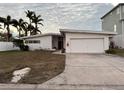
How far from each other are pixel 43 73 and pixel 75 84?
2253 millimetres

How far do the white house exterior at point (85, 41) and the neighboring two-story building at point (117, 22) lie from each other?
6834 millimetres

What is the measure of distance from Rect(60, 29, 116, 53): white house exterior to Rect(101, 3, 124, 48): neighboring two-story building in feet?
22.4

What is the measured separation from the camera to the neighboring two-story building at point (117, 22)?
3034cm

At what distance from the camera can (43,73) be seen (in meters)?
9.32

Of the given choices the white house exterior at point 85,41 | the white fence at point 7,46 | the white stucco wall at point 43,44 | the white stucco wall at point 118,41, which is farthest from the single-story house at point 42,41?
the white stucco wall at point 118,41

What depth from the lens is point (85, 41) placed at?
2459cm

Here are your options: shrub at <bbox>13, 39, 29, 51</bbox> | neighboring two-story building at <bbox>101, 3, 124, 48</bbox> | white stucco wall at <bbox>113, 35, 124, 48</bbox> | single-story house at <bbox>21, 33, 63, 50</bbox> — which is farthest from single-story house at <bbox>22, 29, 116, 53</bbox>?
shrub at <bbox>13, 39, 29, 51</bbox>

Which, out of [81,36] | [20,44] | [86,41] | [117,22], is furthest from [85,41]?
[20,44]

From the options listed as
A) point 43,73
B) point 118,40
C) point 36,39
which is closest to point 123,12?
point 118,40

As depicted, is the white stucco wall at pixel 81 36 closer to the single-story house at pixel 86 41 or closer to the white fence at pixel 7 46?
the single-story house at pixel 86 41

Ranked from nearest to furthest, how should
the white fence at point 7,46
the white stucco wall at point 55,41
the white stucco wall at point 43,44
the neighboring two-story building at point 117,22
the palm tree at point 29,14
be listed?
the white fence at point 7,46 < the neighboring two-story building at point 117,22 < the white stucco wall at point 43,44 < the white stucco wall at point 55,41 < the palm tree at point 29,14

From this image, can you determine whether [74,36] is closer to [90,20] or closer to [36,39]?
[36,39]

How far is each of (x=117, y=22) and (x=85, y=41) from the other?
1037 centimetres

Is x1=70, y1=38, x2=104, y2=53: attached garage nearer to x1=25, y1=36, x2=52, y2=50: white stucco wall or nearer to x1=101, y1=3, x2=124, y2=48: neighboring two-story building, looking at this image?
x1=101, y1=3, x2=124, y2=48: neighboring two-story building
